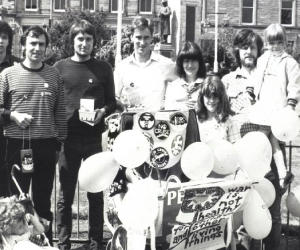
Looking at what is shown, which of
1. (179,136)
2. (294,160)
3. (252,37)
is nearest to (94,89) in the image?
(179,136)

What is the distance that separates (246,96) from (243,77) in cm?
20

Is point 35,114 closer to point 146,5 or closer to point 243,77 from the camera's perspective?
point 243,77

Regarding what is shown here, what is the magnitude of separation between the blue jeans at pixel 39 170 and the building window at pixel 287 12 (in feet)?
126

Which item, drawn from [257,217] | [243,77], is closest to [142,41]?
[243,77]

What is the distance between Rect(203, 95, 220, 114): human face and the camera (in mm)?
3980

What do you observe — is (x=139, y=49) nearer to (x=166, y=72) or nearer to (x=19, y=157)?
(x=166, y=72)

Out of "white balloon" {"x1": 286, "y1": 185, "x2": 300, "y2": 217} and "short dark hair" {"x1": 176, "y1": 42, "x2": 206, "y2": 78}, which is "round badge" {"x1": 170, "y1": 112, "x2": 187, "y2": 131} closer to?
"short dark hair" {"x1": 176, "y1": 42, "x2": 206, "y2": 78}

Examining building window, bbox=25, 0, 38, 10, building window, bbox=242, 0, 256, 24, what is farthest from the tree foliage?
building window, bbox=242, 0, 256, 24

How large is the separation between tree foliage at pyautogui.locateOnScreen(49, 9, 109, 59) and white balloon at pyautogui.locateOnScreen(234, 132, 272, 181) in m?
33.9

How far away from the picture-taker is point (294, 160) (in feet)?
31.9

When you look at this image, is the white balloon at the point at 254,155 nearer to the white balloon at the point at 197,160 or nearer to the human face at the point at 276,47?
the white balloon at the point at 197,160

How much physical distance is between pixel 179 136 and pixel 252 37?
1.16m

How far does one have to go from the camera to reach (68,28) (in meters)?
38.5

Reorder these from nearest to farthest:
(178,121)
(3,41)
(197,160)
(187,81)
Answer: (197,160) < (178,121) < (3,41) < (187,81)
